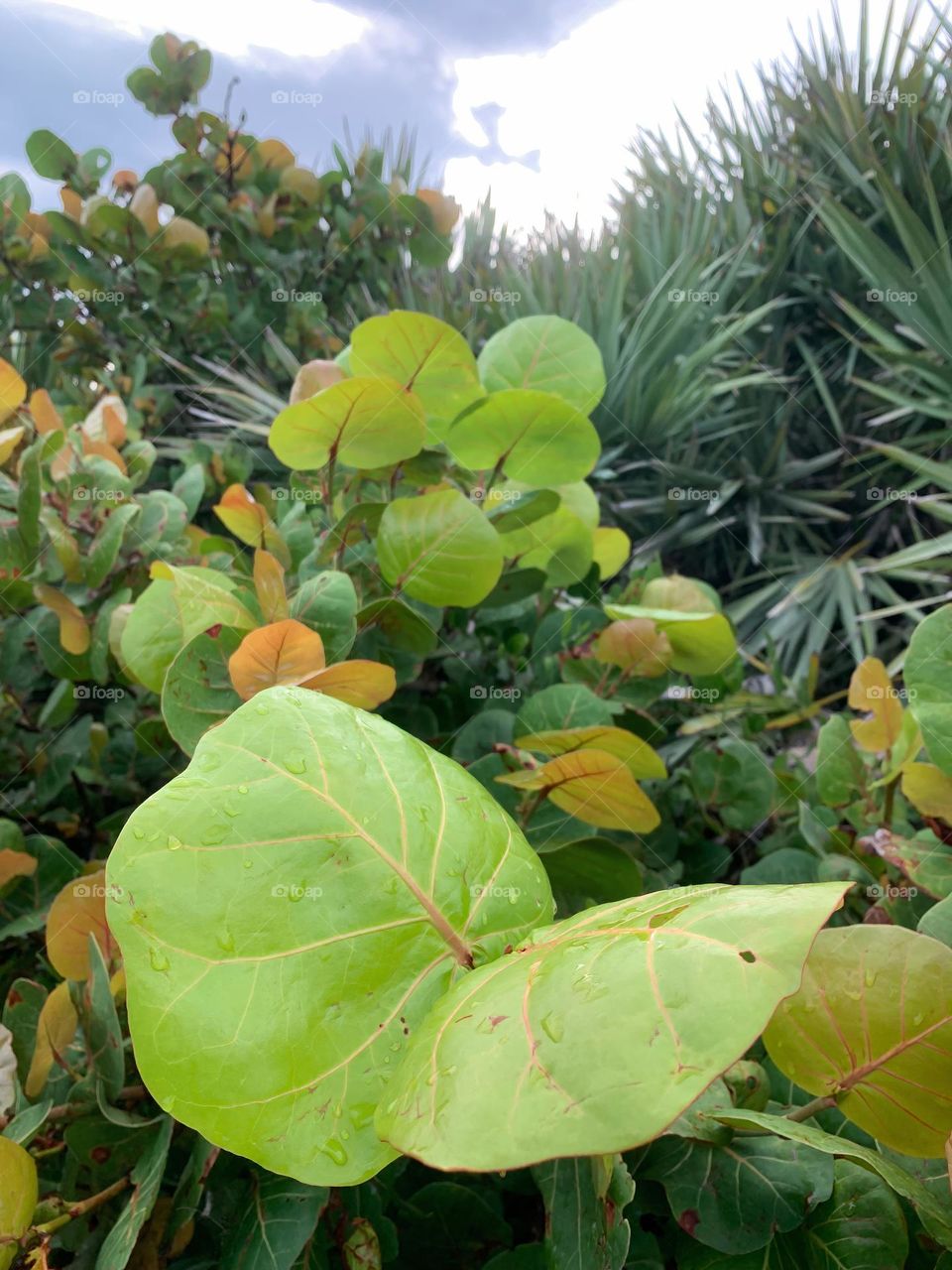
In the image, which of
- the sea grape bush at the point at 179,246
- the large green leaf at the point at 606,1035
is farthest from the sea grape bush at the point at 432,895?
the sea grape bush at the point at 179,246

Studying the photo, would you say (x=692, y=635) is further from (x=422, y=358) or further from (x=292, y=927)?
(x=292, y=927)

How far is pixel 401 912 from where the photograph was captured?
0.32 metres

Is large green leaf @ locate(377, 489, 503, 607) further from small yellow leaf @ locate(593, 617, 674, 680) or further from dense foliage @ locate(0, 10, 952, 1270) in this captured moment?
small yellow leaf @ locate(593, 617, 674, 680)

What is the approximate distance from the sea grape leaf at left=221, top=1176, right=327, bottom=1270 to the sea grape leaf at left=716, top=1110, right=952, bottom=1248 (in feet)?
0.60

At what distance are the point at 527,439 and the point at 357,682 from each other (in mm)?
244

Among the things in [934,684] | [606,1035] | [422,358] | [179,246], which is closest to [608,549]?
[422,358]

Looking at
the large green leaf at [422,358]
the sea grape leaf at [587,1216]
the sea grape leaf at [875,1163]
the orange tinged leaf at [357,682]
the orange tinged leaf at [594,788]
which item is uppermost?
the large green leaf at [422,358]

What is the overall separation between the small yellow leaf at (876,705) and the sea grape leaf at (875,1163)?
0.33 meters

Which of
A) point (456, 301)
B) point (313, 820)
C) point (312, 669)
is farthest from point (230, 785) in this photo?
point (456, 301)

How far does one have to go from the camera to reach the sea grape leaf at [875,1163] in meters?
0.29

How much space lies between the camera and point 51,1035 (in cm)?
47

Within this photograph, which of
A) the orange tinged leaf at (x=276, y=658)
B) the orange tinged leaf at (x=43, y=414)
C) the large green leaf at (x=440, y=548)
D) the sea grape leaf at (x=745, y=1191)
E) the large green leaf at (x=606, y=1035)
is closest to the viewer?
the large green leaf at (x=606, y=1035)

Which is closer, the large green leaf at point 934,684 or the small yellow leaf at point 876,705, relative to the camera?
the large green leaf at point 934,684

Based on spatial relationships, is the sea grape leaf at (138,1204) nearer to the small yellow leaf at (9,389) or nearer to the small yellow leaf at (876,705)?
the small yellow leaf at (876,705)
